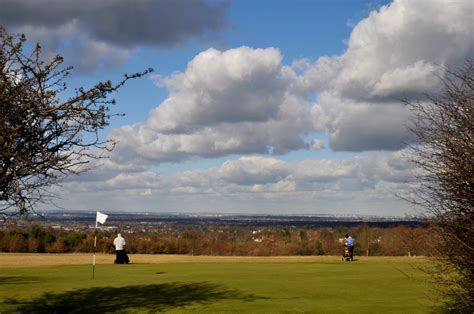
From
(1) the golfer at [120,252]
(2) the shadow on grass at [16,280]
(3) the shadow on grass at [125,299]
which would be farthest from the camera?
(1) the golfer at [120,252]

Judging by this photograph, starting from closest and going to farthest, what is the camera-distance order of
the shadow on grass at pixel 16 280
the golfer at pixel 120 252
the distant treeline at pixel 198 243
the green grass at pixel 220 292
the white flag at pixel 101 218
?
the green grass at pixel 220 292
the shadow on grass at pixel 16 280
the white flag at pixel 101 218
the golfer at pixel 120 252
the distant treeline at pixel 198 243

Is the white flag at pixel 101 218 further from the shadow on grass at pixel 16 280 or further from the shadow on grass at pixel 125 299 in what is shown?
the shadow on grass at pixel 125 299

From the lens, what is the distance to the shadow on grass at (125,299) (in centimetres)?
1970

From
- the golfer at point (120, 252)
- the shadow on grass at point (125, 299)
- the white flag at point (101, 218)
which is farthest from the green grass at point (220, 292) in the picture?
the golfer at point (120, 252)

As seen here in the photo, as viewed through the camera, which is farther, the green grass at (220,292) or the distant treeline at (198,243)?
the distant treeline at (198,243)

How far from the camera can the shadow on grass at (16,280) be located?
2739 centimetres

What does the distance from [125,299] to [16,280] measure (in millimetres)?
9834

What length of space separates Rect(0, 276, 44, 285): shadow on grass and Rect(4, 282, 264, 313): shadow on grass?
206 inches

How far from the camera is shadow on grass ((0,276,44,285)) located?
27391 millimetres

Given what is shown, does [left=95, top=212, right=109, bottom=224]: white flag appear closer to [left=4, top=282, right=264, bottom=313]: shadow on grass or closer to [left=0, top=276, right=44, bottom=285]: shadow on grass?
[left=0, top=276, right=44, bottom=285]: shadow on grass

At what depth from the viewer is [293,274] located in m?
31.2

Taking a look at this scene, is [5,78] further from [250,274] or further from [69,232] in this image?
[69,232]

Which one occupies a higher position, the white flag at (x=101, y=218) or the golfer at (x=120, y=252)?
the white flag at (x=101, y=218)

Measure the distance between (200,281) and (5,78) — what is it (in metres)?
16.0
